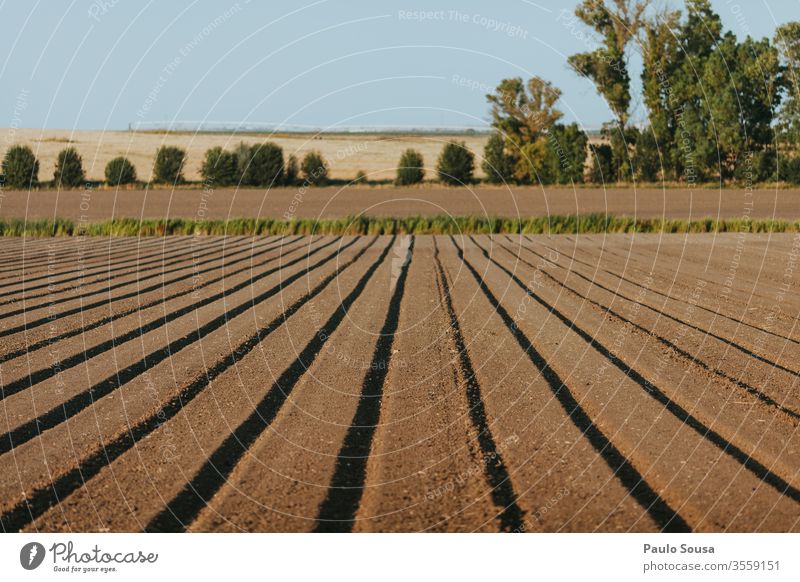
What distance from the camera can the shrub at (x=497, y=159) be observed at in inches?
1336

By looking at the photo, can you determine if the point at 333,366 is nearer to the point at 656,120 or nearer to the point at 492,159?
the point at 656,120

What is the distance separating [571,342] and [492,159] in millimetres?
28566

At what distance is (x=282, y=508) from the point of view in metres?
4.38

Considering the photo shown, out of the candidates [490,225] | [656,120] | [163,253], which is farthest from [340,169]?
[163,253]

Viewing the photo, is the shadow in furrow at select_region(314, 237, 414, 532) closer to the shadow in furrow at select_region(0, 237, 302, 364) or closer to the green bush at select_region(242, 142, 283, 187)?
the shadow in furrow at select_region(0, 237, 302, 364)

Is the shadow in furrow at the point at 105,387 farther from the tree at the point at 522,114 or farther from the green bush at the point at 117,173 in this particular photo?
the green bush at the point at 117,173

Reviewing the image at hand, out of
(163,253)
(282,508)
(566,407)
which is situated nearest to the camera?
(282,508)

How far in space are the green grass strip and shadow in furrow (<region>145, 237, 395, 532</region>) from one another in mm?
12477

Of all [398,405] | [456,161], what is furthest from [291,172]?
[398,405]

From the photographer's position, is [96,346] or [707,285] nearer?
[96,346]

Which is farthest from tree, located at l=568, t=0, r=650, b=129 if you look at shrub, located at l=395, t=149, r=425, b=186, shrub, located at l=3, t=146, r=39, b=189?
shrub, located at l=3, t=146, r=39, b=189

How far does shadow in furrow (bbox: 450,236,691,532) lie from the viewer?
4.30 metres
